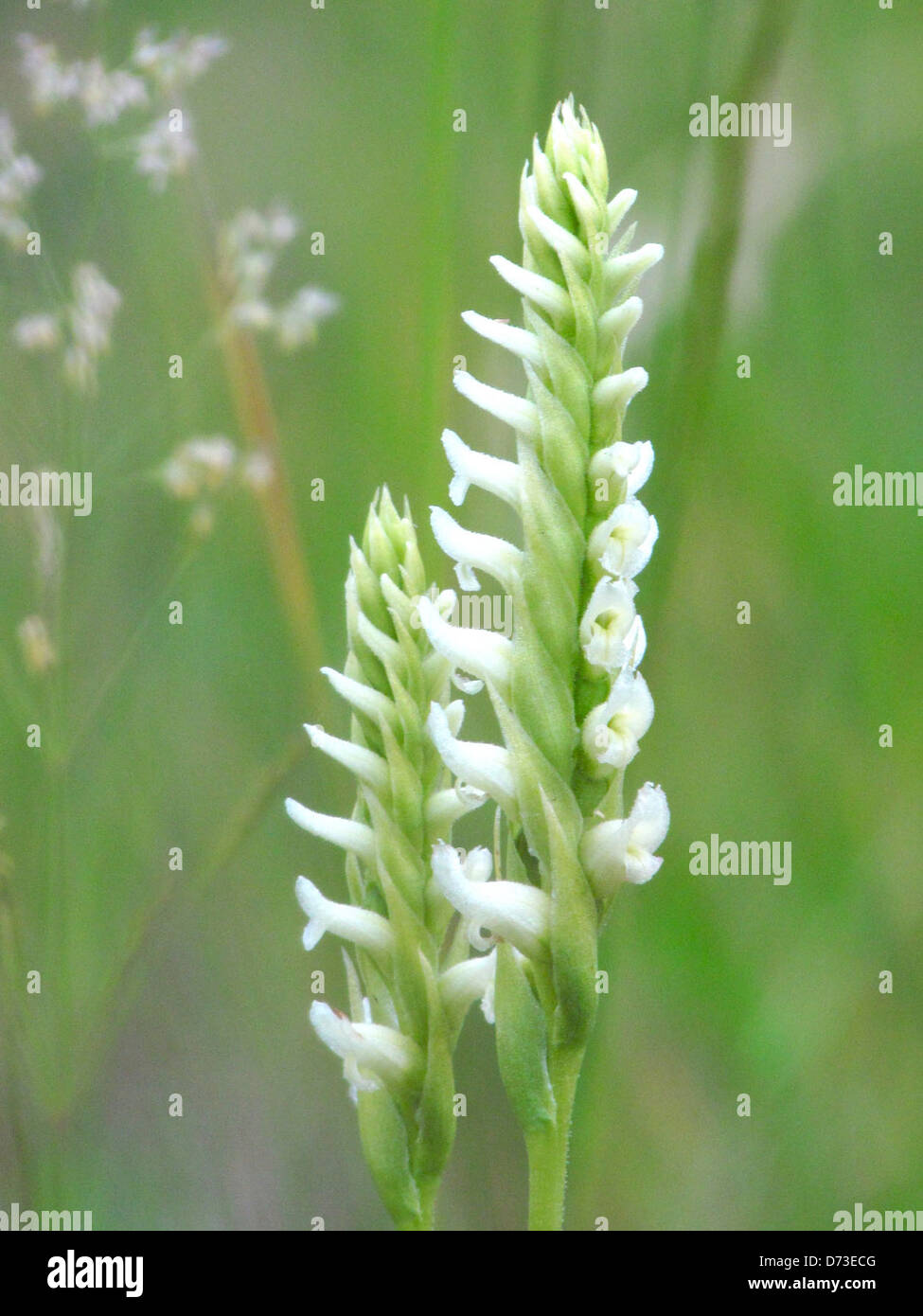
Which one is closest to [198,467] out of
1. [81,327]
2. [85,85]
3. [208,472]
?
[208,472]

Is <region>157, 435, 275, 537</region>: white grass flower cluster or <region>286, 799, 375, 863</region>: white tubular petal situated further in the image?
<region>157, 435, 275, 537</region>: white grass flower cluster

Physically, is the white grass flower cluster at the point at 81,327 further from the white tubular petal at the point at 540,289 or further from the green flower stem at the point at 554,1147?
the green flower stem at the point at 554,1147

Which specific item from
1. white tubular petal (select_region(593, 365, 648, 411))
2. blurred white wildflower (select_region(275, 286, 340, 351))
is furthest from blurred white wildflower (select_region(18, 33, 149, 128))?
white tubular petal (select_region(593, 365, 648, 411))

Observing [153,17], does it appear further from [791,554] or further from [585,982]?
[585,982]

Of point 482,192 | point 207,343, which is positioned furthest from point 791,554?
point 207,343

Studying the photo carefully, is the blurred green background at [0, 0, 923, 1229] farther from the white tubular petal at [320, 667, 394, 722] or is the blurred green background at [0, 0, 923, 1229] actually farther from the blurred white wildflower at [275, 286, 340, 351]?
the white tubular petal at [320, 667, 394, 722]

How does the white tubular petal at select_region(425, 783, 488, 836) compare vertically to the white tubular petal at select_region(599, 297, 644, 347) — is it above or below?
below

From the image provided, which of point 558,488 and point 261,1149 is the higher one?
point 558,488
